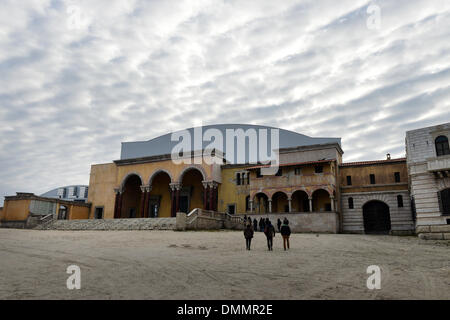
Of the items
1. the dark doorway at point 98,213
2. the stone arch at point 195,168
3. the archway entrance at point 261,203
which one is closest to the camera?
the archway entrance at point 261,203

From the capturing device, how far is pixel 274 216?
28984 mm

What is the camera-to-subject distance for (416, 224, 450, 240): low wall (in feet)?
62.1

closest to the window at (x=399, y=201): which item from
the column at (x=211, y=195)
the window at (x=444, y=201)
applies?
the window at (x=444, y=201)

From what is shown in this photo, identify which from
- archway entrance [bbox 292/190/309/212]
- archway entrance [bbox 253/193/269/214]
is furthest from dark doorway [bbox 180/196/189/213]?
archway entrance [bbox 292/190/309/212]

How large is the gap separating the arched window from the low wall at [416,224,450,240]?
4.66 metres

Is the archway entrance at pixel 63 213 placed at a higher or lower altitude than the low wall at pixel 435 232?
higher

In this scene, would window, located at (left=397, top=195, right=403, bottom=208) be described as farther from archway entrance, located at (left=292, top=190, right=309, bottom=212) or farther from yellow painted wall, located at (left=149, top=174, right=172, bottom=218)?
yellow painted wall, located at (left=149, top=174, right=172, bottom=218)

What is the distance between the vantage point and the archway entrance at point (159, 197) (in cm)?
3823

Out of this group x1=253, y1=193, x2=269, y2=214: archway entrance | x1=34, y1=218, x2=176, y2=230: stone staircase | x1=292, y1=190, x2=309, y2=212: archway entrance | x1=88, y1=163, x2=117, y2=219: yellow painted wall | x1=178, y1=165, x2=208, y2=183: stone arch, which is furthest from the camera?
x1=88, y1=163, x2=117, y2=219: yellow painted wall

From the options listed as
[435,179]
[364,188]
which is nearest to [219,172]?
[364,188]

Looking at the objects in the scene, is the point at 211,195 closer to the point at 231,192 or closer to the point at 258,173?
the point at 231,192

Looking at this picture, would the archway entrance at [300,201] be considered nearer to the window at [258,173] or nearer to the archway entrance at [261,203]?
the archway entrance at [261,203]

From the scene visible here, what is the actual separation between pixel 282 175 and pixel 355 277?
77.1ft
